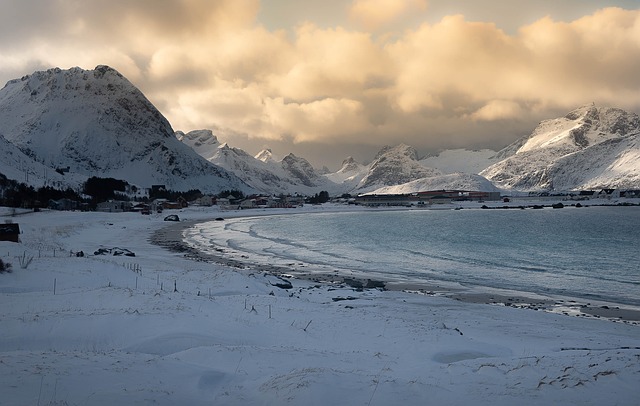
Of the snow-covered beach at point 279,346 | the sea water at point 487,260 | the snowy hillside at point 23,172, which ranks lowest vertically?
the sea water at point 487,260

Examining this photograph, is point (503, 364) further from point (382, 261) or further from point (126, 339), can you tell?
point (382, 261)

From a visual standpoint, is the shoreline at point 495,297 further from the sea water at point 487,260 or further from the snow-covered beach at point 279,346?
the sea water at point 487,260

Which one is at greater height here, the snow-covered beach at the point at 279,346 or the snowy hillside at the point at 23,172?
the snowy hillside at the point at 23,172

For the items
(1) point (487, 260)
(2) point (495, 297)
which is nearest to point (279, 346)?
(2) point (495, 297)

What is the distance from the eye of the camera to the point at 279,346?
47.1 feet

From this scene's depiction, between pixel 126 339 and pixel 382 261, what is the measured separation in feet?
111

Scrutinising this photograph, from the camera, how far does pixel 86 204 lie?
470 ft

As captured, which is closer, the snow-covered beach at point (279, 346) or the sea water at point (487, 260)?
the snow-covered beach at point (279, 346)

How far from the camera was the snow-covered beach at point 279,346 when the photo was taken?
941cm

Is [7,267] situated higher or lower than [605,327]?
higher

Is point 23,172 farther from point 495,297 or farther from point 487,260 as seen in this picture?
point 495,297

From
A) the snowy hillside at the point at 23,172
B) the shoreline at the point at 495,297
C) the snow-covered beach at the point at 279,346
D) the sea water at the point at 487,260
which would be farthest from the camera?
the snowy hillside at the point at 23,172

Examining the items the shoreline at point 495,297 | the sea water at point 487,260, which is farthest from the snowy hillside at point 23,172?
the shoreline at point 495,297

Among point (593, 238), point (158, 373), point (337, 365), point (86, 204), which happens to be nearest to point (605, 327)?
point (337, 365)
